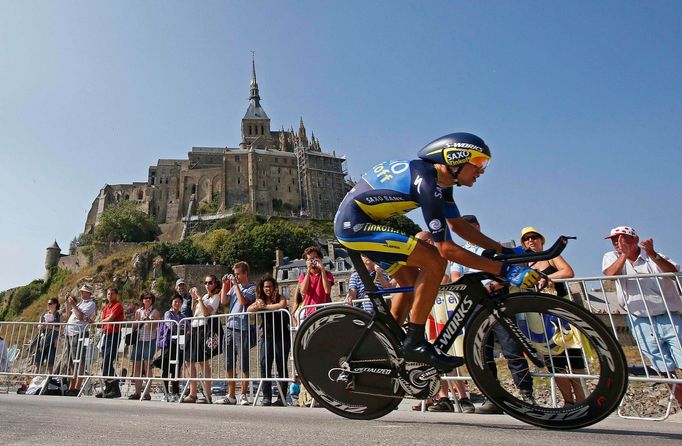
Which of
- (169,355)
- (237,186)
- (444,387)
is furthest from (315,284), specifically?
(237,186)

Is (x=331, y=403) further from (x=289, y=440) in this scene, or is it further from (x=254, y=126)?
(x=254, y=126)

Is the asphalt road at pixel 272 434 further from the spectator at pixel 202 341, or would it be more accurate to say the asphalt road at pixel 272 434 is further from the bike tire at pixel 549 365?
the spectator at pixel 202 341

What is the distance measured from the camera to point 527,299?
114 inches

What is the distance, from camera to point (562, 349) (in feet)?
11.1

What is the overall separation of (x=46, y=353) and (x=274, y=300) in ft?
17.5

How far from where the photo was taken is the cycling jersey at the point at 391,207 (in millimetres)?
2998

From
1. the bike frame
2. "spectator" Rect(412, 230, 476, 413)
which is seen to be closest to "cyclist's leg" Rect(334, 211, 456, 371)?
the bike frame

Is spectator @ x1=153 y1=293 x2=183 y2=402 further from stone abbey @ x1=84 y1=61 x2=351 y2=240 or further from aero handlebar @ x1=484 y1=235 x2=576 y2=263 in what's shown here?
stone abbey @ x1=84 y1=61 x2=351 y2=240

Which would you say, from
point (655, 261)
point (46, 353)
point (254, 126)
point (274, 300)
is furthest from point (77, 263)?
point (655, 261)

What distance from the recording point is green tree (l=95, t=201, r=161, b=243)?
7081 centimetres

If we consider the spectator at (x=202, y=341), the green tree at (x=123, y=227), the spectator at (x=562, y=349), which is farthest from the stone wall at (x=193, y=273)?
the spectator at (x=562, y=349)

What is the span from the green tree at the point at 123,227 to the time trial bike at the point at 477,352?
7539 centimetres

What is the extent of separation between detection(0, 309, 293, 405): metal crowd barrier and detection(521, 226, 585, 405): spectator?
10.5 feet

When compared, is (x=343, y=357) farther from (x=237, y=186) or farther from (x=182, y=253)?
(x=237, y=186)
